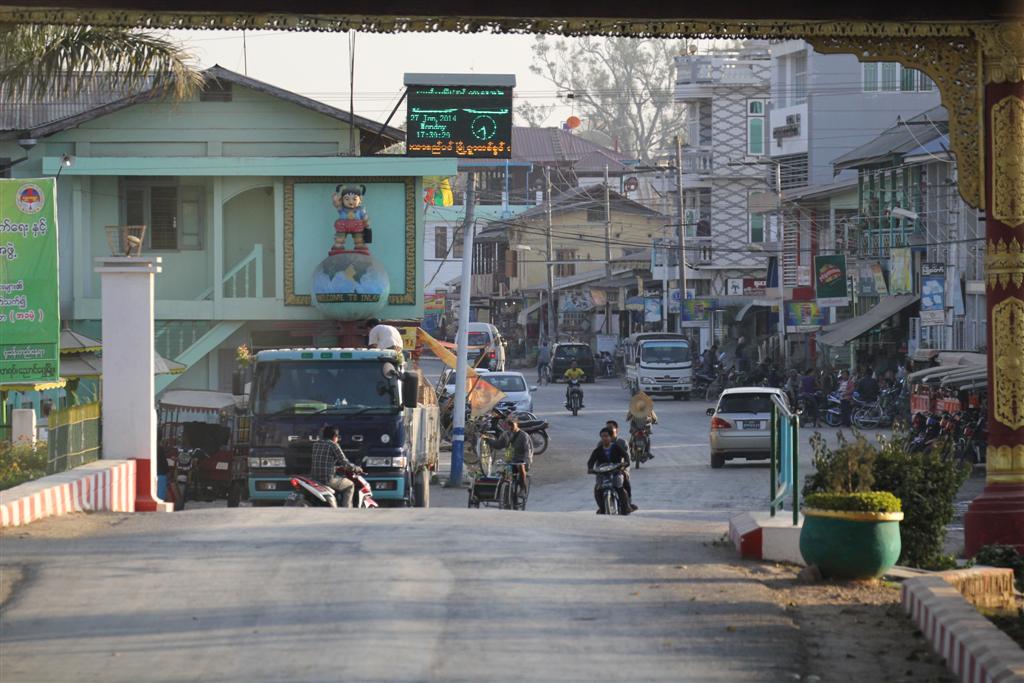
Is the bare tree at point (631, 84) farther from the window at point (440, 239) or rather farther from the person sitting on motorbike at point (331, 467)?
the person sitting on motorbike at point (331, 467)

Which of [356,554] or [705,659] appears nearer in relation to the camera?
[705,659]

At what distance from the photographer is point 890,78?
61.9 m

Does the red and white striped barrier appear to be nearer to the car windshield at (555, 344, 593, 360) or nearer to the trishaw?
the trishaw

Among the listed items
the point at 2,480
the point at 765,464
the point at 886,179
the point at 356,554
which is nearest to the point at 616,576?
the point at 356,554

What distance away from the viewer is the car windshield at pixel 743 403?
3153 centimetres

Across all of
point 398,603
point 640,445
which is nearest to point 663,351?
point 640,445

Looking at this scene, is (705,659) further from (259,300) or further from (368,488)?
(259,300)

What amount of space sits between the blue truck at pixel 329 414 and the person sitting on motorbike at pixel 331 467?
1859mm

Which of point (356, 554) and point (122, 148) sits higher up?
point (122, 148)

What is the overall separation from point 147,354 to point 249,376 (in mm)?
5221

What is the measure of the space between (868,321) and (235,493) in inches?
1143

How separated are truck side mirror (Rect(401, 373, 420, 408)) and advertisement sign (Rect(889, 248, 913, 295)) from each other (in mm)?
27297

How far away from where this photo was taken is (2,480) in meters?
19.1

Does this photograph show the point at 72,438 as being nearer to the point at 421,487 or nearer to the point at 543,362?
the point at 421,487
